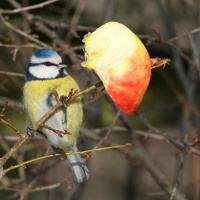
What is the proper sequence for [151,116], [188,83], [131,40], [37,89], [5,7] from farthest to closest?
[151,116] → [5,7] → [188,83] → [37,89] → [131,40]

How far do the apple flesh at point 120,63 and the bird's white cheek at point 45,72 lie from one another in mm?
812

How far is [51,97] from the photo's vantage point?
196 cm

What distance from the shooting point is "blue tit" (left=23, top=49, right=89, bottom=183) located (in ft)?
6.46

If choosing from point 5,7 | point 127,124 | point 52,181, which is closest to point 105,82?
point 127,124

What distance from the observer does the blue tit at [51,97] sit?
1.97 m

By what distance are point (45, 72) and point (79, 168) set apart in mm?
411

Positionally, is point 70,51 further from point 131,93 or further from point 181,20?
point 181,20

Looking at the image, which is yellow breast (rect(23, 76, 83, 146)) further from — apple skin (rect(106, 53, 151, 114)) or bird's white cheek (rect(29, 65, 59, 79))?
apple skin (rect(106, 53, 151, 114))

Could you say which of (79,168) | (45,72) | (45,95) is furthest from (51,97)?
(79,168)

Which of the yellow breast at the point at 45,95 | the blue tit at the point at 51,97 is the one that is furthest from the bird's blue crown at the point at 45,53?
the yellow breast at the point at 45,95

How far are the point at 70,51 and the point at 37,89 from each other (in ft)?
0.74

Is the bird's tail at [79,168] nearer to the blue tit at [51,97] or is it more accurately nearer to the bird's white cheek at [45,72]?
the blue tit at [51,97]

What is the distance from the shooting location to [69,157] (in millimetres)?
2062

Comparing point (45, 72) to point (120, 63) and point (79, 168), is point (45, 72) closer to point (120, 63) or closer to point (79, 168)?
point (79, 168)
